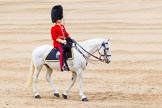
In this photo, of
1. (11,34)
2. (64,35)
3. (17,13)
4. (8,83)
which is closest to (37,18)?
(17,13)

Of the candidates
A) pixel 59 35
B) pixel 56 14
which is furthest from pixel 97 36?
pixel 59 35

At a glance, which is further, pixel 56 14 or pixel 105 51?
pixel 56 14

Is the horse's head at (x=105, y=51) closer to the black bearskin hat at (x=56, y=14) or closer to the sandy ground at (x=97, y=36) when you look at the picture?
the sandy ground at (x=97, y=36)

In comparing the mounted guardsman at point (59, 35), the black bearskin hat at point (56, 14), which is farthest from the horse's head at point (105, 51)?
the black bearskin hat at point (56, 14)

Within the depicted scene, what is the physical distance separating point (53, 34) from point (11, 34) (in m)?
15.2

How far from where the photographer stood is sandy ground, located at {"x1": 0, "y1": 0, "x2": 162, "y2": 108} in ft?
54.2

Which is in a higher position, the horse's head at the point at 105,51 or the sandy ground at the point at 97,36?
the horse's head at the point at 105,51

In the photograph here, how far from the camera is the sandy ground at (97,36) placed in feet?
54.2

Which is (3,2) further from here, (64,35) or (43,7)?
(64,35)

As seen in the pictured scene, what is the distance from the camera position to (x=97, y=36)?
94.8 feet

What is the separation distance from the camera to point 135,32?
97.2ft

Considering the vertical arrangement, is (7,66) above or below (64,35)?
below

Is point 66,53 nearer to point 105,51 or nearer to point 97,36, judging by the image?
point 105,51

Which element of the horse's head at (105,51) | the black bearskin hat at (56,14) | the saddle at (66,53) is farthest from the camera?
the black bearskin hat at (56,14)
